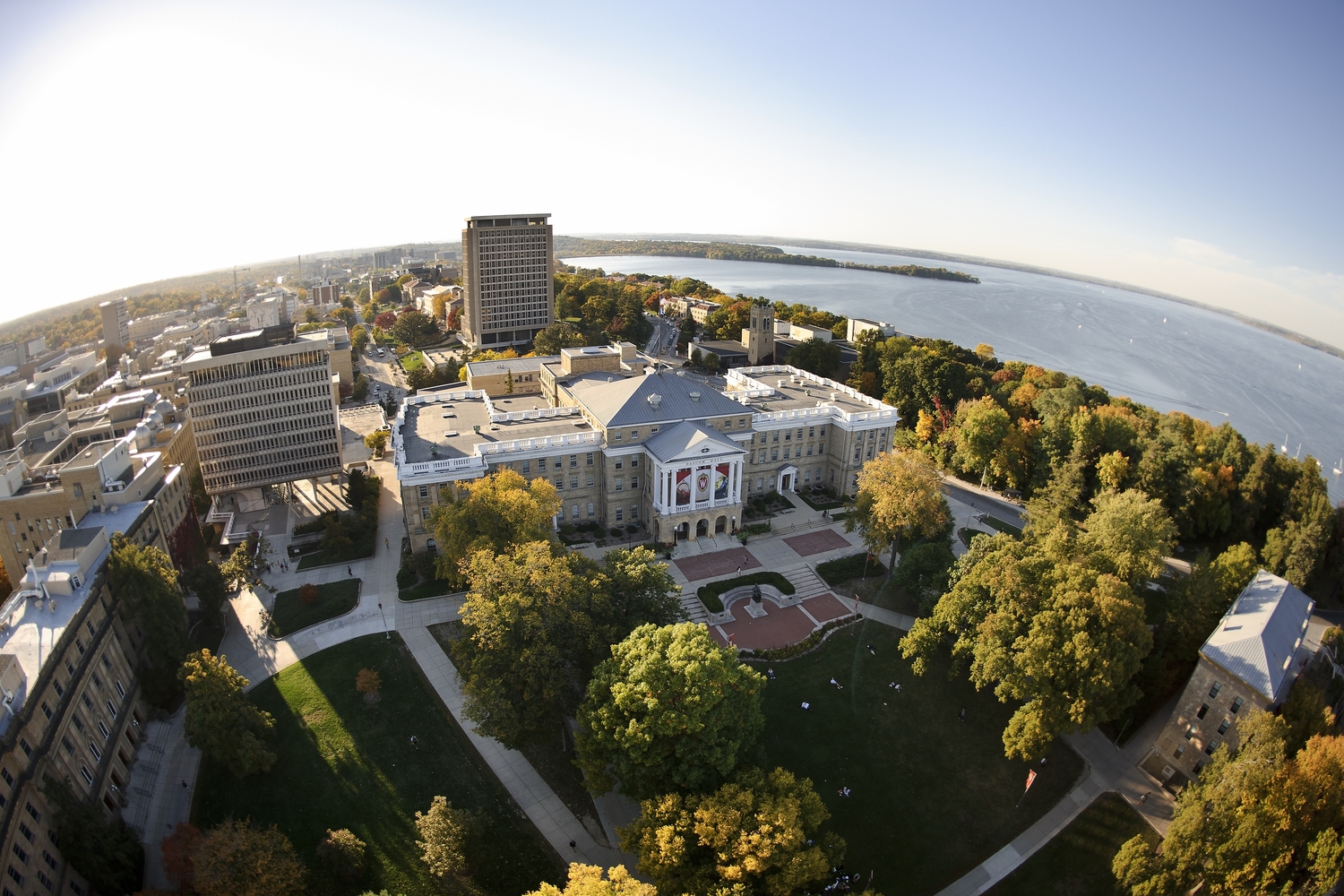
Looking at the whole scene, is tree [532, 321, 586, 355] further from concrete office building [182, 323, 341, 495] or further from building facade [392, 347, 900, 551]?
concrete office building [182, 323, 341, 495]

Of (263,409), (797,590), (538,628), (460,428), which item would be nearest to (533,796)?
(538,628)

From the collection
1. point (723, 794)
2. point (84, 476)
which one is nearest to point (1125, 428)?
point (723, 794)

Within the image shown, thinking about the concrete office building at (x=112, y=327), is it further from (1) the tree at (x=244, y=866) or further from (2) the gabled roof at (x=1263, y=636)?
(2) the gabled roof at (x=1263, y=636)

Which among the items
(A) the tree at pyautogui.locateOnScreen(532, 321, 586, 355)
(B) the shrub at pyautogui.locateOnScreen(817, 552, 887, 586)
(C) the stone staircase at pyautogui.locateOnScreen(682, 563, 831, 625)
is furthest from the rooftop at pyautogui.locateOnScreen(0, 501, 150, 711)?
(A) the tree at pyautogui.locateOnScreen(532, 321, 586, 355)

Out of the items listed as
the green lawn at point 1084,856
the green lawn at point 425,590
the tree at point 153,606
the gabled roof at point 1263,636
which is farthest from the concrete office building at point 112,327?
the gabled roof at point 1263,636

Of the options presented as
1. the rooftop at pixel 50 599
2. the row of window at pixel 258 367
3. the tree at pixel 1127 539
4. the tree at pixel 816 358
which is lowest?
the rooftop at pixel 50 599

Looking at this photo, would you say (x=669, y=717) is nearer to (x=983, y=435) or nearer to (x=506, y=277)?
(x=983, y=435)

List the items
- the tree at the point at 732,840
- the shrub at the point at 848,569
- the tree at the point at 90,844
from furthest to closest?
the shrub at the point at 848,569 < the tree at the point at 90,844 < the tree at the point at 732,840
